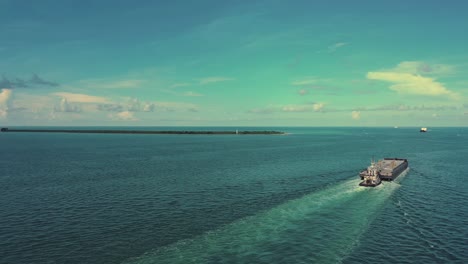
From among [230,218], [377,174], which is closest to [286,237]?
[230,218]

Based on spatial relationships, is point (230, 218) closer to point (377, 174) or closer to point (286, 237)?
point (286, 237)

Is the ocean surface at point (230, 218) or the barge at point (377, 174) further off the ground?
the barge at point (377, 174)

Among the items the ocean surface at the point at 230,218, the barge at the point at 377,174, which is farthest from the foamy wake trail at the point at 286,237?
the barge at the point at 377,174

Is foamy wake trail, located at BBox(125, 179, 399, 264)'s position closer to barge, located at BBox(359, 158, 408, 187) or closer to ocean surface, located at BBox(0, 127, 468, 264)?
ocean surface, located at BBox(0, 127, 468, 264)

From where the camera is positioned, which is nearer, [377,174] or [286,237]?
[286,237]

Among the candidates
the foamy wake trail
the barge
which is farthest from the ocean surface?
the barge

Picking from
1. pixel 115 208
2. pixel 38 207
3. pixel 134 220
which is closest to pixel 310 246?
pixel 134 220

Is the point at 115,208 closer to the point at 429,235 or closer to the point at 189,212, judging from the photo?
the point at 189,212

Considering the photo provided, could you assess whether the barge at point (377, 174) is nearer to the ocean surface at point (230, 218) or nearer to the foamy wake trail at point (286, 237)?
the ocean surface at point (230, 218)
